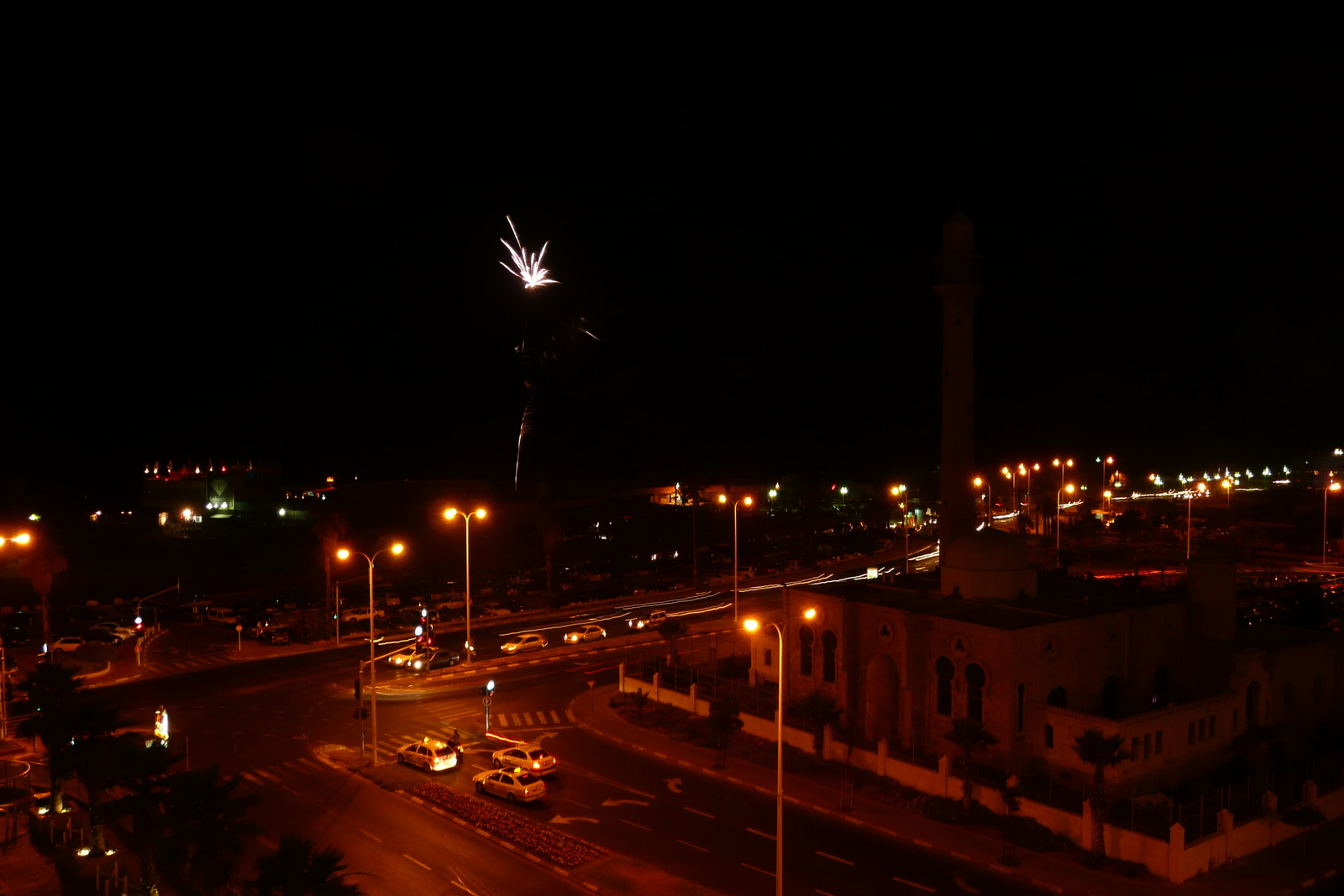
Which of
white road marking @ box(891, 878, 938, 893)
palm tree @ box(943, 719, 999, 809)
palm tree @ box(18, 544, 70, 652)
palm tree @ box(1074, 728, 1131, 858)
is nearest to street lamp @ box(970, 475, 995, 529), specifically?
palm tree @ box(943, 719, 999, 809)

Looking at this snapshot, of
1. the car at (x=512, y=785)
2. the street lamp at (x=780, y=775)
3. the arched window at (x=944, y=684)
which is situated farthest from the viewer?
the arched window at (x=944, y=684)

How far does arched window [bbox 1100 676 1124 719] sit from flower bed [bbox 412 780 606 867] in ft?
62.6

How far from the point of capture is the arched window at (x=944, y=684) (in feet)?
105

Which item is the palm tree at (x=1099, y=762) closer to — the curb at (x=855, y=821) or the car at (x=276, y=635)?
the curb at (x=855, y=821)

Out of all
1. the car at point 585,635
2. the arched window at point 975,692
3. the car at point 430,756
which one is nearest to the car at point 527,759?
the car at point 430,756

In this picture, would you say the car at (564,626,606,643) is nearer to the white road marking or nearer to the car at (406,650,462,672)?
the car at (406,650,462,672)

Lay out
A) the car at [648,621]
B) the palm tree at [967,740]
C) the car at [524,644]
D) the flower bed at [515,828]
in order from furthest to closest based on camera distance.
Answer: the car at [648,621] < the car at [524,644] < the palm tree at [967,740] < the flower bed at [515,828]

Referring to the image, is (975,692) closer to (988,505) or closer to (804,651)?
(804,651)

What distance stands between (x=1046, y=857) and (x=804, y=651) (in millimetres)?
14489

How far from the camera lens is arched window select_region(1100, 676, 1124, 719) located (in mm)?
33094

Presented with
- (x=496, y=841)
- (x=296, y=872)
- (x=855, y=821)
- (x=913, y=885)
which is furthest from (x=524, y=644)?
(x=296, y=872)

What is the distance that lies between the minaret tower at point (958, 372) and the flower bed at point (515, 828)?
27.5 m

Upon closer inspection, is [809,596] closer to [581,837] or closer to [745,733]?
[745,733]

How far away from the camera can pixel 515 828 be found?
999 inches
